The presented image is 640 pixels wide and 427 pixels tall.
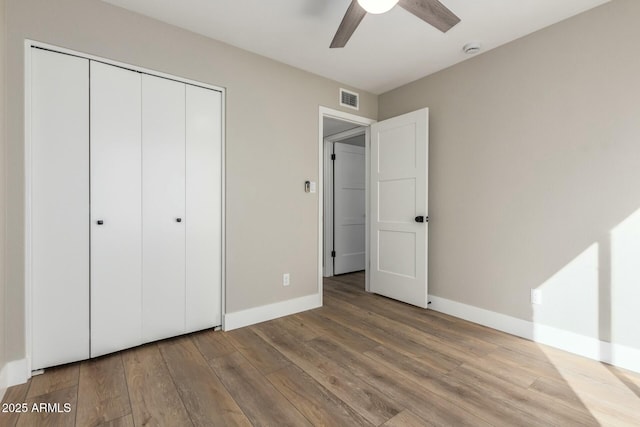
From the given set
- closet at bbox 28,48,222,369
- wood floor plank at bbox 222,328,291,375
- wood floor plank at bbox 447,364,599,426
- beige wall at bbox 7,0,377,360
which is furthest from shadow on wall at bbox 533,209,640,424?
closet at bbox 28,48,222,369

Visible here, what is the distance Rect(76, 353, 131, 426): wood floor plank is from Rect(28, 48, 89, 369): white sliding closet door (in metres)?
0.16

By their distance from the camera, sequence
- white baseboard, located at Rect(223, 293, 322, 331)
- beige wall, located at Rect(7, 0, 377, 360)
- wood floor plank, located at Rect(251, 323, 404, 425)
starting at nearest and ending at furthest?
wood floor plank, located at Rect(251, 323, 404, 425), beige wall, located at Rect(7, 0, 377, 360), white baseboard, located at Rect(223, 293, 322, 331)

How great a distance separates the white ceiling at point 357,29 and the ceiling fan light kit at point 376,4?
0.56 m

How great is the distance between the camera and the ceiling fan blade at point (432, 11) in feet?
5.43

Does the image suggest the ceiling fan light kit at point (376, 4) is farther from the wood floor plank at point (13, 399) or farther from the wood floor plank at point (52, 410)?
the wood floor plank at point (13, 399)

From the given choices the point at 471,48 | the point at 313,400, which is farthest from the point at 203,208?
the point at 471,48

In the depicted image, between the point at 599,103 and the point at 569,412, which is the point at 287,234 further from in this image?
the point at 599,103

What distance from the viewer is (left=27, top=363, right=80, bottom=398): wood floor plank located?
175cm

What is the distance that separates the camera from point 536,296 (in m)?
2.44

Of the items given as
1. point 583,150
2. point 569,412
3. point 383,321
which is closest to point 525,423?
point 569,412

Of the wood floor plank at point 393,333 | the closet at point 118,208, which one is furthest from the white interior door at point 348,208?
the closet at point 118,208

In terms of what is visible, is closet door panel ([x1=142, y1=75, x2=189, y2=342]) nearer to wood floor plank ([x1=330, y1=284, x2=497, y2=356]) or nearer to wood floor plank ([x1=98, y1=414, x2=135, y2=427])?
wood floor plank ([x1=98, y1=414, x2=135, y2=427])

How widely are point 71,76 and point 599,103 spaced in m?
3.69

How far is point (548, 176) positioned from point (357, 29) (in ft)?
6.36
